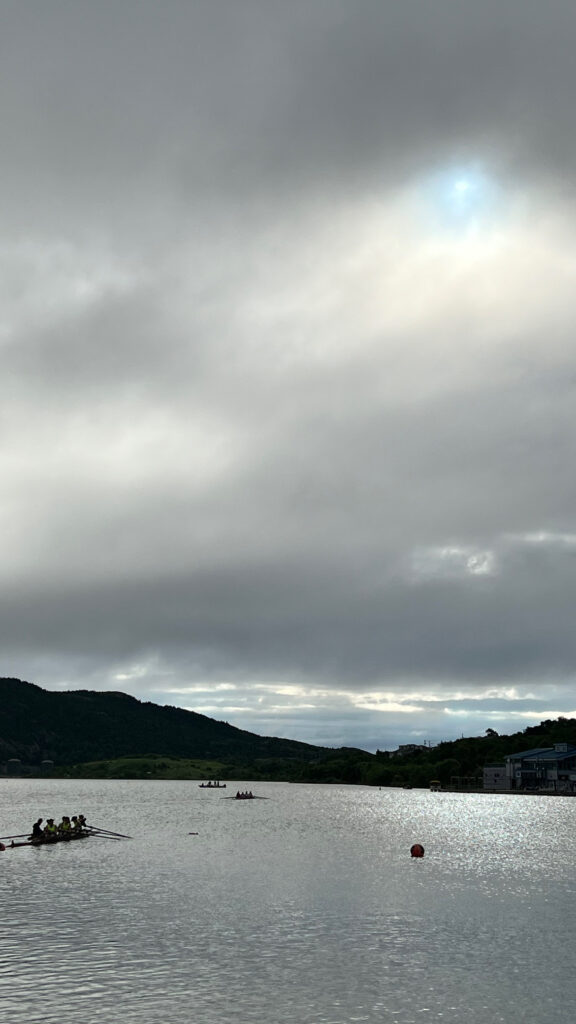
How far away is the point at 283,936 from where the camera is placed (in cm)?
5378

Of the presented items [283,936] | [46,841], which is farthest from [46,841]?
[283,936]

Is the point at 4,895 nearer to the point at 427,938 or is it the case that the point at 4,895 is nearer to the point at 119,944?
the point at 119,944

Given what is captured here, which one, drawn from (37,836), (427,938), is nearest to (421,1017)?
(427,938)

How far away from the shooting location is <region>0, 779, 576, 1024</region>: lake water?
3916 centimetres

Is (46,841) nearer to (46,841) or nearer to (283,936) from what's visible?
(46,841)

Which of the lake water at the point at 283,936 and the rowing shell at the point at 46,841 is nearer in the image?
the lake water at the point at 283,936

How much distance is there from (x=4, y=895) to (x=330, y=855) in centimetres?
4442

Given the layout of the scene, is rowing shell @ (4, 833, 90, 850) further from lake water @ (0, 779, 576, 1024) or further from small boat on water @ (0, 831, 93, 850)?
lake water @ (0, 779, 576, 1024)

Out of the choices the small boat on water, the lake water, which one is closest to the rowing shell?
the small boat on water

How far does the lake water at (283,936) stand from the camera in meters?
39.2

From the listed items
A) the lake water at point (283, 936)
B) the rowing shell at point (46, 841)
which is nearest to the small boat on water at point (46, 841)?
the rowing shell at point (46, 841)

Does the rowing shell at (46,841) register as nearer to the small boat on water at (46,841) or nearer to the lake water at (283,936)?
the small boat on water at (46,841)

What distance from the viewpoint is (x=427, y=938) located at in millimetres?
54250

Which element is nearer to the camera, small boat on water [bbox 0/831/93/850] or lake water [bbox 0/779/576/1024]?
lake water [bbox 0/779/576/1024]
